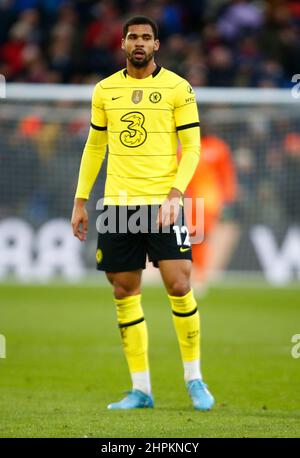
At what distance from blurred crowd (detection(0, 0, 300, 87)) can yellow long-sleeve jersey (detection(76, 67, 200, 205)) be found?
10.3m

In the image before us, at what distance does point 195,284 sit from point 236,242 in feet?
4.73

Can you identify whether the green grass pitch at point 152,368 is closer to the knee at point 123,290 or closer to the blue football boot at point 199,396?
the blue football boot at point 199,396

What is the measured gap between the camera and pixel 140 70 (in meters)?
6.96

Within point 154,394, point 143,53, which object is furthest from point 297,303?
point 143,53

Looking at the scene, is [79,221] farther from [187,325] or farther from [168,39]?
[168,39]

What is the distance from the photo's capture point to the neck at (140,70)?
274 inches

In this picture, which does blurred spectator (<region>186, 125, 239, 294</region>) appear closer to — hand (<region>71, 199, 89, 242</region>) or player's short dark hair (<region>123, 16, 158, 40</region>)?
hand (<region>71, 199, 89, 242</region>)

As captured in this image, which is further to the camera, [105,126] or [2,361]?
[2,361]

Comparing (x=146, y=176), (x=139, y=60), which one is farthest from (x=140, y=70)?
(x=146, y=176)

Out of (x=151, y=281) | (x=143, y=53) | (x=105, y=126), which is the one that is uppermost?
(x=143, y=53)

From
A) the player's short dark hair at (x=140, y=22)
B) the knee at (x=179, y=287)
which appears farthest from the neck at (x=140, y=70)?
the knee at (x=179, y=287)

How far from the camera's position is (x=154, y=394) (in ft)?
25.1

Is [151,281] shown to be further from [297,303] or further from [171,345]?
[171,345]

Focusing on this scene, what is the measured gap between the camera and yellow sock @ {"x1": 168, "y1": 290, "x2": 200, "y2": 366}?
6.98 metres
